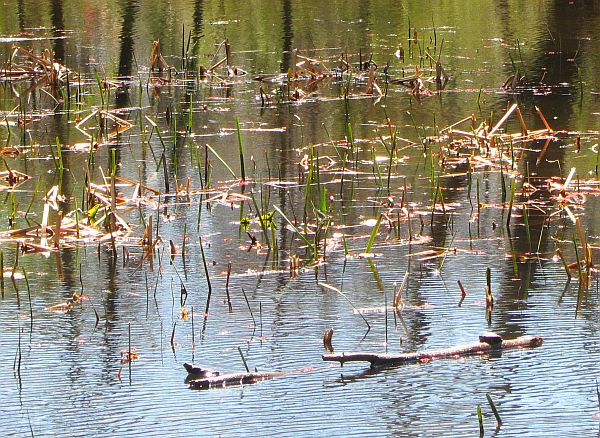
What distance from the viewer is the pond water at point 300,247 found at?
4379 millimetres

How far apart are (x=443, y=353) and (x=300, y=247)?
1888 mm

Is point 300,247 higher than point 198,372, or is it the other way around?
point 300,247

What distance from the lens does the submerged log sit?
4.65 m

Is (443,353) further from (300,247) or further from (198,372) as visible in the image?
(300,247)

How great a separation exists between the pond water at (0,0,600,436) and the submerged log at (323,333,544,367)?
4cm

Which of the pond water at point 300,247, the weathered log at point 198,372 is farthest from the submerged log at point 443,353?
the weathered log at point 198,372

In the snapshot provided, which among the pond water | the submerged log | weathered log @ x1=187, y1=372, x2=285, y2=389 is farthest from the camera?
the submerged log

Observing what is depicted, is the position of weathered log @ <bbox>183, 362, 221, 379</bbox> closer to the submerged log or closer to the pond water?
the pond water

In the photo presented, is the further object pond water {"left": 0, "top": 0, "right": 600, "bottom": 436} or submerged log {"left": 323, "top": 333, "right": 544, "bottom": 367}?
submerged log {"left": 323, "top": 333, "right": 544, "bottom": 367}

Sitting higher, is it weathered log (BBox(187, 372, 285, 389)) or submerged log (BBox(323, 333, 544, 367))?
submerged log (BBox(323, 333, 544, 367))

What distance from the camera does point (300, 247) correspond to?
650 cm

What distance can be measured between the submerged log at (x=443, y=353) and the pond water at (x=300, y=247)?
44mm

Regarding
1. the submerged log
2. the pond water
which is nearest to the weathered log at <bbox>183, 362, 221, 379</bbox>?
the pond water

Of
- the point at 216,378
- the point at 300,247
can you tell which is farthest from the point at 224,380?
the point at 300,247
